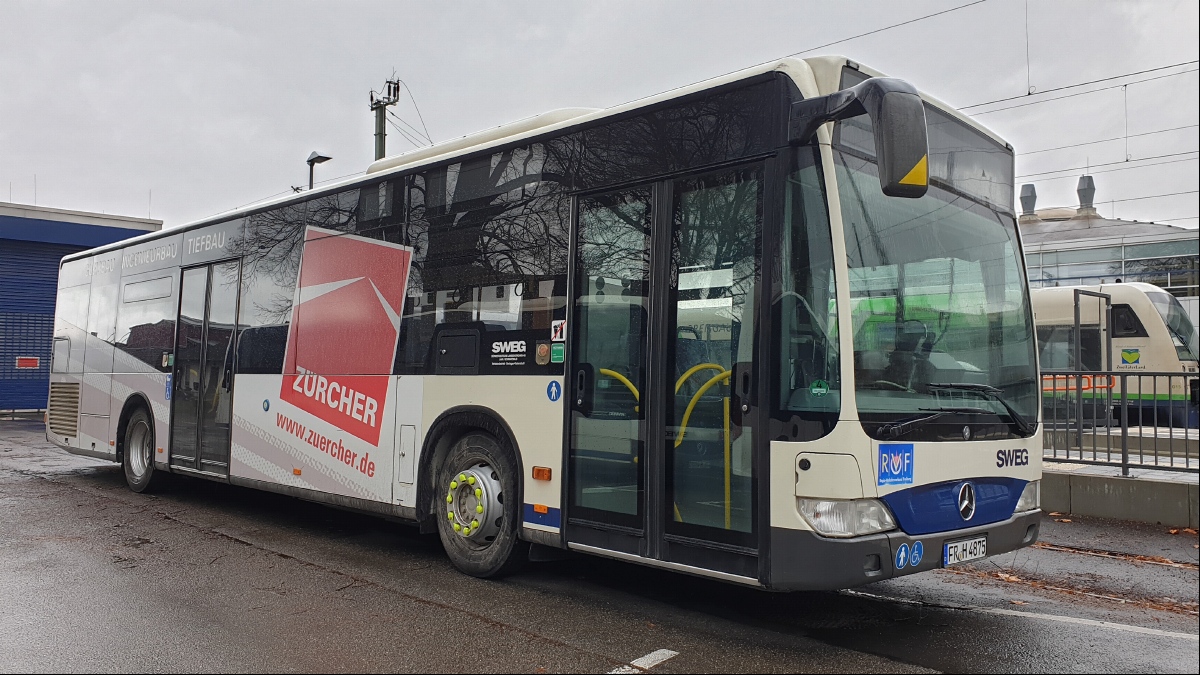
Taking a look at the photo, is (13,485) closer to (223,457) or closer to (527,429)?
(223,457)

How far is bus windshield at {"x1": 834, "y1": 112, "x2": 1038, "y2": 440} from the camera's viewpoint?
192 inches

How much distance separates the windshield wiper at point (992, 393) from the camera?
5.17m

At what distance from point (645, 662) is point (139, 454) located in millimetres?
9322

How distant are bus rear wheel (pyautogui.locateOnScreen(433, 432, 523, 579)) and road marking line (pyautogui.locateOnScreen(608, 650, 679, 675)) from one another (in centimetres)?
182

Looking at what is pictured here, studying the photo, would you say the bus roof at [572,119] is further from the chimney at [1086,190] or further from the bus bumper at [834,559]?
the chimney at [1086,190]

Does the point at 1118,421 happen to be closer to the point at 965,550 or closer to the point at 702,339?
the point at 965,550

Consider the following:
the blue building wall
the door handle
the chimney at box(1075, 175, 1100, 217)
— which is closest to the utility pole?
the blue building wall

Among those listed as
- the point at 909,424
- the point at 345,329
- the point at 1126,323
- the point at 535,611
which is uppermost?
the point at 1126,323

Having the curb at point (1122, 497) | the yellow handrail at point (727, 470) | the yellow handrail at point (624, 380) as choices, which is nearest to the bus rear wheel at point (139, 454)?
the yellow handrail at point (624, 380)

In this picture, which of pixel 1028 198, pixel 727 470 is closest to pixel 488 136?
pixel 727 470

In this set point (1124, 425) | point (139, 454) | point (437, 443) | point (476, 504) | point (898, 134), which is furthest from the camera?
point (139, 454)

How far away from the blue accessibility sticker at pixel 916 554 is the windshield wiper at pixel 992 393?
2.83 ft

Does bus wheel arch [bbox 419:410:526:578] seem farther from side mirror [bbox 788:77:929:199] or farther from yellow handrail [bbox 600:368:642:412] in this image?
side mirror [bbox 788:77:929:199]

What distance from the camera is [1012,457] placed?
5.50 m
